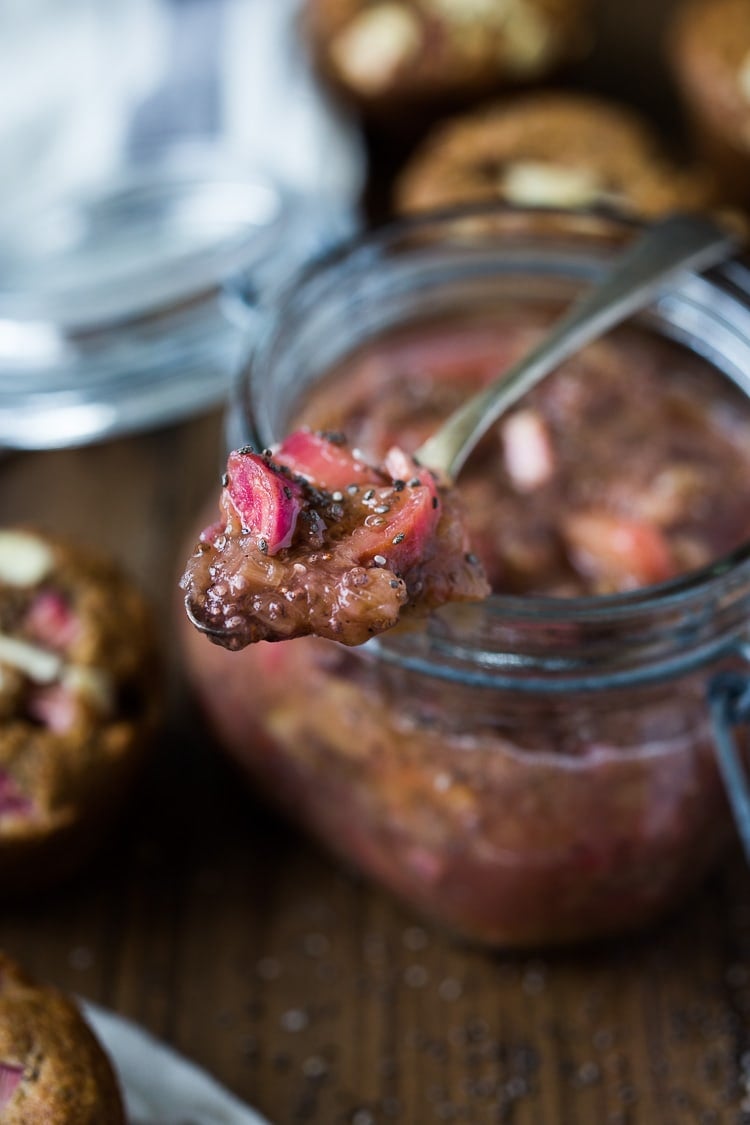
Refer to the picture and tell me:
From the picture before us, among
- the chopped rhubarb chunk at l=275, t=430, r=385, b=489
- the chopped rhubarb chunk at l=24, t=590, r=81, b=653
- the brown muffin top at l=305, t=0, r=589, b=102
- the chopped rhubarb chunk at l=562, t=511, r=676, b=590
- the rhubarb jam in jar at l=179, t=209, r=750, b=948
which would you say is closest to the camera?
the chopped rhubarb chunk at l=275, t=430, r=385, b=489

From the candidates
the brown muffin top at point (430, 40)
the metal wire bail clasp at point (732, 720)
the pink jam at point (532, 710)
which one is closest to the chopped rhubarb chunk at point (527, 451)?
the pink jam at point (532, 710)

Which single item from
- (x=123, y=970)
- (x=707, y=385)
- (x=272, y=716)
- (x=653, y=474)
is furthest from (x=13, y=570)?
(x=707, y=385)

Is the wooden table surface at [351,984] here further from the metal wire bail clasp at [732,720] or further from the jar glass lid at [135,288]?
the jar glass lid at [135,288]

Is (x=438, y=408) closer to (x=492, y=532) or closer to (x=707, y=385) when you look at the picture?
(x=492, y=532)

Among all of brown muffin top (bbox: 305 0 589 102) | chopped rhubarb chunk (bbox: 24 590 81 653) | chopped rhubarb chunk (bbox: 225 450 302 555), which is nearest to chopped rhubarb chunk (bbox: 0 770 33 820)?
chopped rhubarb chunk (bbox: 24 590 81 653)

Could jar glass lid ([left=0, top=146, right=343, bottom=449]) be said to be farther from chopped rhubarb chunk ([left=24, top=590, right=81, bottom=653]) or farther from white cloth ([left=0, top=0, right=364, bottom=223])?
chopped rhubarb chunk ([left=24, top=590, right=81, bottom=653])

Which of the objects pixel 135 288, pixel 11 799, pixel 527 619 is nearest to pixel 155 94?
pixel 135 288
